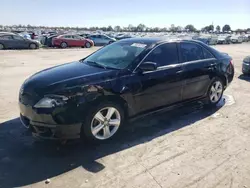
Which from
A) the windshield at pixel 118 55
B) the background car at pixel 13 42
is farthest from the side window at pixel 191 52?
the background car at pixel 13 42

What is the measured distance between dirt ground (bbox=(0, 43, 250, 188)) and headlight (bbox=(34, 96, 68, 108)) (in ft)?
2.40

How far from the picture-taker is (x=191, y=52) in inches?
213

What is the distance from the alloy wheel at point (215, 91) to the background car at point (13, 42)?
20665 mm

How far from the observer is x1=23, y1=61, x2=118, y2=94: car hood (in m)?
3.78

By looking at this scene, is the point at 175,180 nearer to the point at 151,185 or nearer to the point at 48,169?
the point at 151,185

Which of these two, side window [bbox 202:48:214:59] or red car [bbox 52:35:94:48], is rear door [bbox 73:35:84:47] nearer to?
red car [bbox 52:35:94:48]

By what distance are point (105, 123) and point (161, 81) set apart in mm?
1316

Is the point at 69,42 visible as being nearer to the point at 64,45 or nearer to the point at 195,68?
the point at 64,45

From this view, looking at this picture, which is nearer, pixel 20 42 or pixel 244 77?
pixel 244 77

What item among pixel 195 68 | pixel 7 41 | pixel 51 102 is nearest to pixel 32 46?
pixel 7 41

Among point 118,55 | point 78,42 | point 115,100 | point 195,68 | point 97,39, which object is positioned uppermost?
point 118,55

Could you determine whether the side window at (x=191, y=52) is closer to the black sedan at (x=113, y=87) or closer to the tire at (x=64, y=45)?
the black sedan at (x=113, y=87)

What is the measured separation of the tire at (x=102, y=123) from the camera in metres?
3.84

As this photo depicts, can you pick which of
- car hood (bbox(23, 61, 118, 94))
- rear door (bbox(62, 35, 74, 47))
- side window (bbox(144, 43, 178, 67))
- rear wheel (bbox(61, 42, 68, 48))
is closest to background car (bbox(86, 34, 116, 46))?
rear door (bbox(62, 35, 74, 47))
